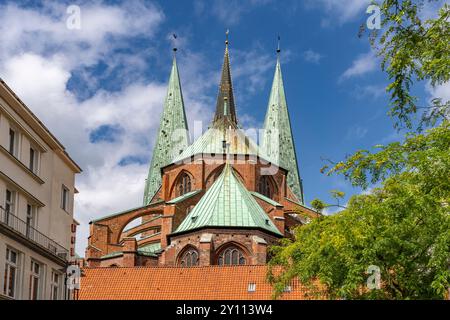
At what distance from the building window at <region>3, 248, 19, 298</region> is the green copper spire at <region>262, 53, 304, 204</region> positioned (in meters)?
49.0

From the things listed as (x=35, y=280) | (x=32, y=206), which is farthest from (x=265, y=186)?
(x=35, y=280)

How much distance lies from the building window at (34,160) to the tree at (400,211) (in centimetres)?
860

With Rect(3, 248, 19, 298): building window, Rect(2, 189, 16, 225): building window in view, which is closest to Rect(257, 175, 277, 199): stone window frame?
Rect(2, 189, 16, 225): building window

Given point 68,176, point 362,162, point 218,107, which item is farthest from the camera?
point 218,107

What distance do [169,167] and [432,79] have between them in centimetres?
5094

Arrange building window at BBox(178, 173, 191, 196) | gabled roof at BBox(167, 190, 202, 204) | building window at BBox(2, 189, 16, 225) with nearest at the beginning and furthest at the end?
building window at BBox(2, 189, 16, 225), gabled roof at BBox(167, 190, 202, 204), building window at BBox(178, 173, 191, 196)

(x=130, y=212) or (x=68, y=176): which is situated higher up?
(x=130, y=212)

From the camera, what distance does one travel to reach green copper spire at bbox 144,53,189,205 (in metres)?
75.4

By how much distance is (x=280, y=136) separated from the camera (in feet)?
252

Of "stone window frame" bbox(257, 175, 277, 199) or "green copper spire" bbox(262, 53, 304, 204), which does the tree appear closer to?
"stone window frame" bbox(257, 175, 277, 199)

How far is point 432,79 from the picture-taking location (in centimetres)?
1536

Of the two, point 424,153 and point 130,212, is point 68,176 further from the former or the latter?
point 130,212
